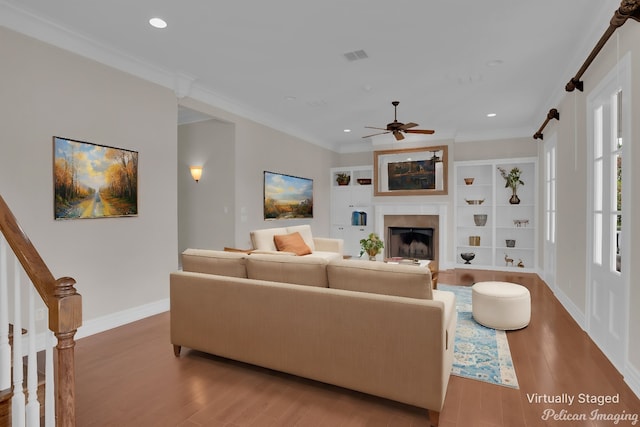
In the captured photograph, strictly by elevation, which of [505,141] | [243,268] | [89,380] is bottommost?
[89,380]

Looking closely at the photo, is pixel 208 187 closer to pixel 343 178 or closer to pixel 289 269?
pixel 289 269

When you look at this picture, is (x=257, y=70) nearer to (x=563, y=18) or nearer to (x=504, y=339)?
(x=563, y=18)

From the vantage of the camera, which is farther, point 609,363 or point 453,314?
point 609,363

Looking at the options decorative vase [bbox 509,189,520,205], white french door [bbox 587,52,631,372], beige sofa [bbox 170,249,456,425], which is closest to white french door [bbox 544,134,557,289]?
decorative vase [bbox 509,189,520,205]

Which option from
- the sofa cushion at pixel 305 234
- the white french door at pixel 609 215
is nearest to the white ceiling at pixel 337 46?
the white french door at pixel 609 215

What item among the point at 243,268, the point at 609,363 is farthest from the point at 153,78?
the point at 609,363

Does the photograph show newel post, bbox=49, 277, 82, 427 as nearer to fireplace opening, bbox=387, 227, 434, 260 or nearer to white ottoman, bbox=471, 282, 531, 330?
white ottoman, bbox=471, 282, 531, 330

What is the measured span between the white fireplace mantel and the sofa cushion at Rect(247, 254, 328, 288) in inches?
204

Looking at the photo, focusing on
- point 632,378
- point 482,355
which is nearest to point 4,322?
point 482,355

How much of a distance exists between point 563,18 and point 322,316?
131 inches

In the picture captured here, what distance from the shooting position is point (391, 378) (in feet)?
6.98

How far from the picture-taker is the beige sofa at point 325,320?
2.06 m

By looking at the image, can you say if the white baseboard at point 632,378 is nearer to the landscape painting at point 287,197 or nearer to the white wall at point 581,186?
the white wall at point 581,186

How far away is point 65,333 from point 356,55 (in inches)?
140
